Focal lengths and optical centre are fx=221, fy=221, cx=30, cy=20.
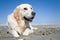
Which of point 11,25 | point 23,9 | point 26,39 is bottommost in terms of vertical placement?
point 26,39

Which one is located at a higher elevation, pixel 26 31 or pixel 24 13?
pixel 24 13

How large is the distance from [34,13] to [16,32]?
0.82 meters

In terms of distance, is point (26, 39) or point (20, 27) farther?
point (20, 27)

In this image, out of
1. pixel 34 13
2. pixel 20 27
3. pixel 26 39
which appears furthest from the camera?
pixel 20 27

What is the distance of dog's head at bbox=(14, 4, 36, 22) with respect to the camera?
267 inches

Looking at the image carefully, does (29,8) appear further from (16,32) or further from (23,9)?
(16,32)

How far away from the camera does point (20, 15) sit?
7008 millimetres

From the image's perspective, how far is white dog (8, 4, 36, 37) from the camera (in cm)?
687

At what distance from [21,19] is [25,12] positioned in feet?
0.92

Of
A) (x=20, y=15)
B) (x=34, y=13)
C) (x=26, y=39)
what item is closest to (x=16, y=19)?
(x=20, y=15)

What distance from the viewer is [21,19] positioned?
7.02 meters

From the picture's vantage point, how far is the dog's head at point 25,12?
6783mm

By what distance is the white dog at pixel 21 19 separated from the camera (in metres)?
6.87

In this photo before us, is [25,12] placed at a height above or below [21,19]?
above
